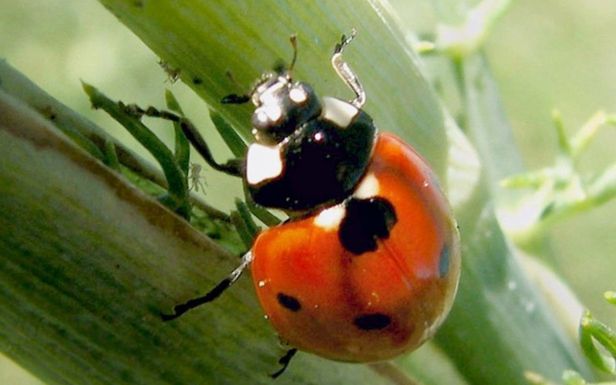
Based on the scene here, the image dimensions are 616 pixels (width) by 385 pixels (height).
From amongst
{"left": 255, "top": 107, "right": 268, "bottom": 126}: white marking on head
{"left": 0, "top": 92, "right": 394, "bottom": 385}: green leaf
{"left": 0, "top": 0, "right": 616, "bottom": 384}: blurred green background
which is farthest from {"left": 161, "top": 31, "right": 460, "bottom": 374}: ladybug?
{"left": 0, "top": 0, "right": 616, "bottom": 384}: blurred green background

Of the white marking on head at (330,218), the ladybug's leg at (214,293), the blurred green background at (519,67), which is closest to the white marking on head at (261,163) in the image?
the white marking on head at (330,218)

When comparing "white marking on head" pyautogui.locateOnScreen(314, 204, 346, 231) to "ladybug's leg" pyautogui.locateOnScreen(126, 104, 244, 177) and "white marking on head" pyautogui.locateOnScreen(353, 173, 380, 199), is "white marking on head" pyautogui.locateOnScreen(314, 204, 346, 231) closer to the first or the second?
"white marking on head" pyautogui.locateOnScreen(353, 173, 380, 199)

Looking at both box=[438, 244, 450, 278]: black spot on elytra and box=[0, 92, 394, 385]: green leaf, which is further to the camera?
box=[438, 244, 450, 278]: black spot on elytra

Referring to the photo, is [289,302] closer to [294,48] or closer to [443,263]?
[443,263]

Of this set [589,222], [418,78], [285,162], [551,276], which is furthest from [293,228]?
[589,222]

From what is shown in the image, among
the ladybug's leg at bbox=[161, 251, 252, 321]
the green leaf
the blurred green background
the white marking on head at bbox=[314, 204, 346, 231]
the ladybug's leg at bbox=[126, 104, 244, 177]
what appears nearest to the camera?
the green leaf

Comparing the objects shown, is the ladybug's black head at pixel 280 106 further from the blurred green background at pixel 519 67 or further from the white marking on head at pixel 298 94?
the blurred green background at pixel 519 67

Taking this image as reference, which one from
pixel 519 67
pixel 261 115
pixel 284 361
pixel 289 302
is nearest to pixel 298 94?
pixel 261 115

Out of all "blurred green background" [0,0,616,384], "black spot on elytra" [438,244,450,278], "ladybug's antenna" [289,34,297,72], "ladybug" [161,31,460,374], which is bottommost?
"blurred green background" [0,0,616,384]
